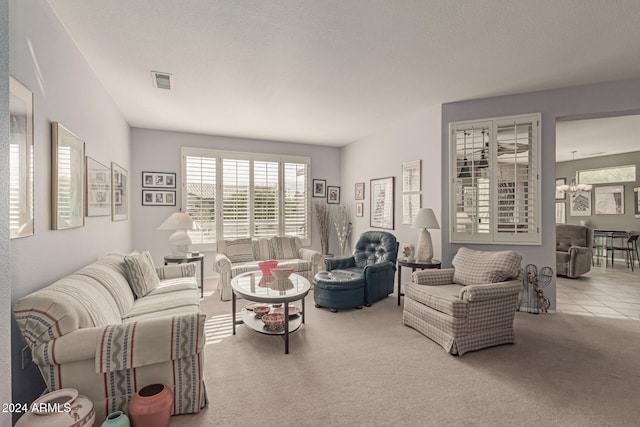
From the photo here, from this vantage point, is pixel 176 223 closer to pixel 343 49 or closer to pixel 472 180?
pixel 343 49

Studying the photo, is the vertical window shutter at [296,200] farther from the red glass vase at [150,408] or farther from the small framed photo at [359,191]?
the red glass vase at [150,408]

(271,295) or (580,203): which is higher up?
(580,203)

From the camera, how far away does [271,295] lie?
285 cm

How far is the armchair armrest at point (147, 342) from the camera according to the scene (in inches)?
68.0

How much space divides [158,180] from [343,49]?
4.06 m

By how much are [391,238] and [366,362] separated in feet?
6.86

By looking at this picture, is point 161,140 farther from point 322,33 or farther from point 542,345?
point 542,345

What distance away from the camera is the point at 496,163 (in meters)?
3.90

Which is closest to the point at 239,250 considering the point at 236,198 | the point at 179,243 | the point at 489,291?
the point at 179,243

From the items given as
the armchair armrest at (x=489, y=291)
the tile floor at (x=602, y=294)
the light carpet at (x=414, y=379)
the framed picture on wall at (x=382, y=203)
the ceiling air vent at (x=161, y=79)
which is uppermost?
the ceiling air vent at (x=161, y=79)

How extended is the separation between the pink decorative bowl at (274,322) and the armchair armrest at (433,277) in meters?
1.51

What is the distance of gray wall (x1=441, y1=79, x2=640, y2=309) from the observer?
346cm

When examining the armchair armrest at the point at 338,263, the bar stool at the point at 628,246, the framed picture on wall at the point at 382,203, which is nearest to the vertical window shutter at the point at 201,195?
the armchair armrest at the point at 338,263

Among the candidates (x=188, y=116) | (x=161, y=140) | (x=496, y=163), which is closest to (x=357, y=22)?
Result: (x=496, y=163)
